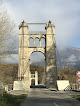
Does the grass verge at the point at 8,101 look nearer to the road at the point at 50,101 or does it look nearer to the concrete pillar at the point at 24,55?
the road at the point at 50,101

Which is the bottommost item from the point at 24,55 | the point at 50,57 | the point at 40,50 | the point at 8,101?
the point at 8,101

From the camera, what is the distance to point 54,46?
3912 cm

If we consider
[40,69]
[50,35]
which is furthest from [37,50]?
[40,69]

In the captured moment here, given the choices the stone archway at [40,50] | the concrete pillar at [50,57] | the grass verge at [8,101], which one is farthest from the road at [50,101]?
the stone archway at [40,50]

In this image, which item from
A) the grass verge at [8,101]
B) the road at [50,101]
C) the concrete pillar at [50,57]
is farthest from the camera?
the concrete pillar at [50,57]

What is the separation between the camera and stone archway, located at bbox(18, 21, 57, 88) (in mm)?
36875

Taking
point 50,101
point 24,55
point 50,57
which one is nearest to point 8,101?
point 50,101

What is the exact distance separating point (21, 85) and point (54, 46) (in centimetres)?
1576

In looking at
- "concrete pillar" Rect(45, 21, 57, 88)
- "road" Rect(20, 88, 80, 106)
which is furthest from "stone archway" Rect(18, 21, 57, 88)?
"road" Rect(20, 88, 80, 106)

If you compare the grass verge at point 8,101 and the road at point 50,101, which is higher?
the grass verge at point 8,101

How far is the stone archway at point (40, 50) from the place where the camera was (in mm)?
36875

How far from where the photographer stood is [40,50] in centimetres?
3969

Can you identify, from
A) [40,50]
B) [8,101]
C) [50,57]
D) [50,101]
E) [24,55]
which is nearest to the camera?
[8,101]

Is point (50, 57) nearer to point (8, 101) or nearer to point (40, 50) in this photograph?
point (40, 50)
